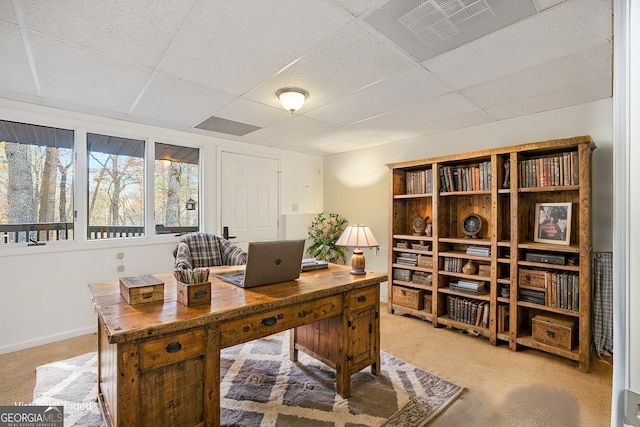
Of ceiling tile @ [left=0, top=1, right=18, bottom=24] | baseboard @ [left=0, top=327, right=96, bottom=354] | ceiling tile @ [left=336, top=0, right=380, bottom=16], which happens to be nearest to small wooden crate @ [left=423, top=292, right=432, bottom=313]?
ceiling tile @ [left=336, top=0, right=380, bottom=16]

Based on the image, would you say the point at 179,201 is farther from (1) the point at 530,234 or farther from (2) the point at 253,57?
(1) the point at 530,234

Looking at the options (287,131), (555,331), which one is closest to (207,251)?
(287,131)

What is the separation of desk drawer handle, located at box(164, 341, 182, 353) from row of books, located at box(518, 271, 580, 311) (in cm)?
307

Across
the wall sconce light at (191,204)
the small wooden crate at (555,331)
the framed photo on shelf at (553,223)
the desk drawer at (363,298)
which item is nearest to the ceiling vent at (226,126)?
the wall sconce light at (191,204)

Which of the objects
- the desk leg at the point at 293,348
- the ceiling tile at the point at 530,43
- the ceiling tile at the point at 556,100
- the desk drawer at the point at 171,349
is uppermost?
the ceiling tile at the point at 530,43

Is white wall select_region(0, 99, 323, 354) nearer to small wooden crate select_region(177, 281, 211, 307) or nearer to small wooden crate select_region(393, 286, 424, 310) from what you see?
small wooden crate select_region(177, 281, 211, 307)

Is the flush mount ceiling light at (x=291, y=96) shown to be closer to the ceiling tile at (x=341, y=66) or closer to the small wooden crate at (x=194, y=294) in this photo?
the ceiling tile at (x=341, y=66)

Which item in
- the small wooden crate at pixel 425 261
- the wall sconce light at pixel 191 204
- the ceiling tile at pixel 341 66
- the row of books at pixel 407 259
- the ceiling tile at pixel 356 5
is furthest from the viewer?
the wall sconce light at pixel 191 204

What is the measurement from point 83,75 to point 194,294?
199 cm

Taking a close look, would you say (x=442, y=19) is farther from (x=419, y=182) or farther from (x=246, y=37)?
(x=419, y=182)

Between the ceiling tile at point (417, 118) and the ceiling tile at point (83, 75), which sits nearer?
the ceiling tile at point (83, 75)

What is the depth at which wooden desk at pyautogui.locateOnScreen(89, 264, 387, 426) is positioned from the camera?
53.8 inches

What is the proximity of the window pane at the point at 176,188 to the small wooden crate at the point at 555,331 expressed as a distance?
3.99 metres

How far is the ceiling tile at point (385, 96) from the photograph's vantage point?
96.1 inches
